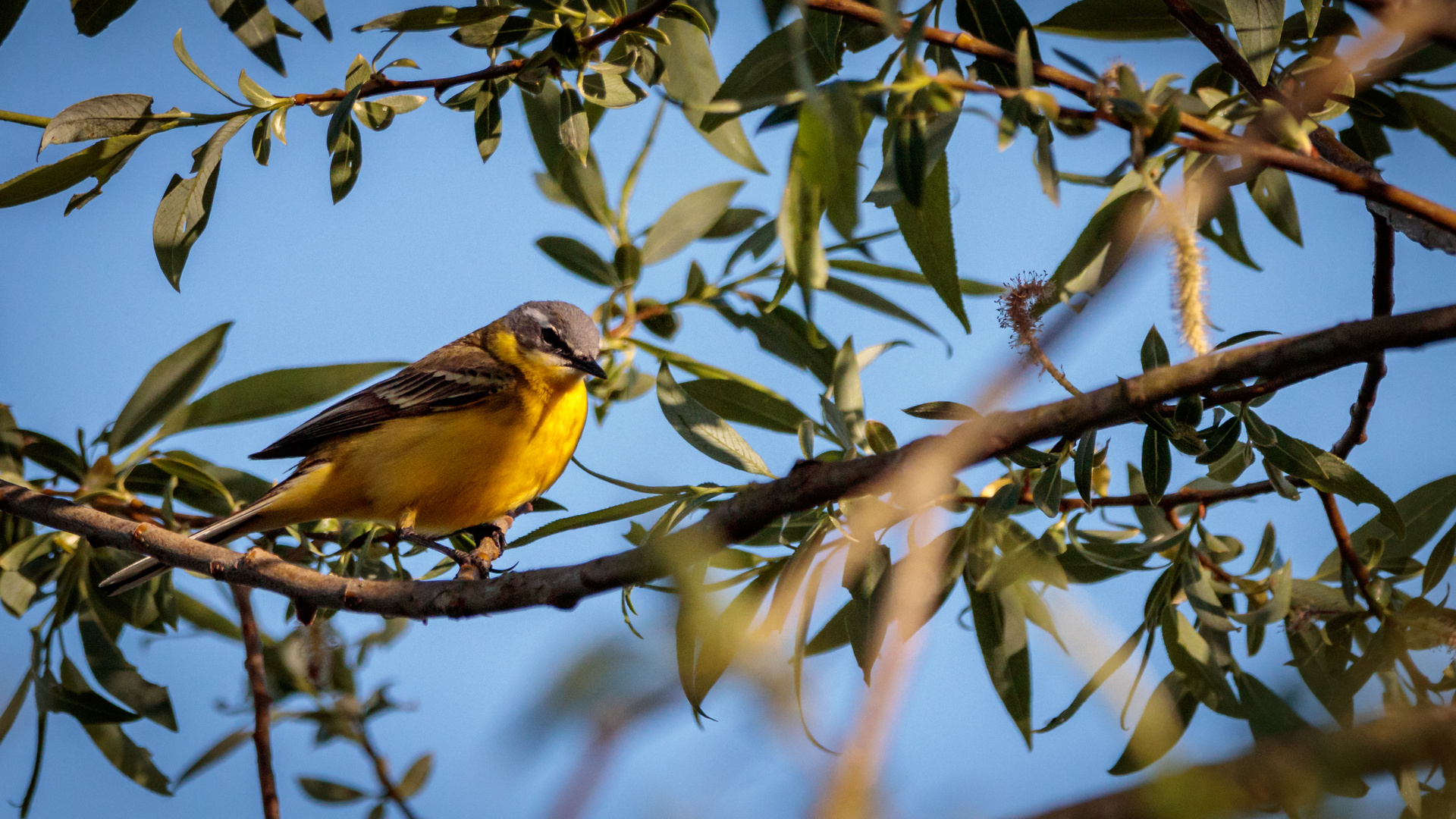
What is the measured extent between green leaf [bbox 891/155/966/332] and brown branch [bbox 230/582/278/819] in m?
2.15

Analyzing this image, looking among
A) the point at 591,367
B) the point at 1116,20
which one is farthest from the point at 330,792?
the point at 1116,20

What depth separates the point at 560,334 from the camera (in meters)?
4.47

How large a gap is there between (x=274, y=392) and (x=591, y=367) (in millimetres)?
1158

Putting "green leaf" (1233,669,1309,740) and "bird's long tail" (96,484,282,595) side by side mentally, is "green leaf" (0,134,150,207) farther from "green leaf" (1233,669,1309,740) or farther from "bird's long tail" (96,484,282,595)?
"green leaf" (1233,669,1309,740)

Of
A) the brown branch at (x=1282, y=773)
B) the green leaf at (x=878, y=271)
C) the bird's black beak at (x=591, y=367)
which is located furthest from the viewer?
the bird's black beak at (x=591, y=367)

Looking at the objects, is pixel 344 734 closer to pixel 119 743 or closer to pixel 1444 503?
pixel 119 743

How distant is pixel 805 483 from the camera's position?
4.11 ft

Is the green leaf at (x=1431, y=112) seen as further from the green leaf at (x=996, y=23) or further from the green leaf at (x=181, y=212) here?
the green leaf at (x=181, y=212)

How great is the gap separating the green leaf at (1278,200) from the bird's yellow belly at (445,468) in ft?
9.52

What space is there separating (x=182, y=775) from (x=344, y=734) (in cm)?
66

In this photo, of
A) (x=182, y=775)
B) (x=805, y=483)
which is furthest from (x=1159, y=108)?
(x=182, y=775)

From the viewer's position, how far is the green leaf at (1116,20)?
256 cm

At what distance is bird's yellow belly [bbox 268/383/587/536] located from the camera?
405 cm

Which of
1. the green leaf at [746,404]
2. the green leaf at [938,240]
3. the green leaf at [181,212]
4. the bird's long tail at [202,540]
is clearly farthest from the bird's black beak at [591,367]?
the green leaf at [938,240]
